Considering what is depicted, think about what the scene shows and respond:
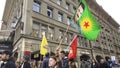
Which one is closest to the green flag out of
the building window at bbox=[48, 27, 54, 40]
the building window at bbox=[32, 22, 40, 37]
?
the building window at bbox=[32, 22, 40, 37]

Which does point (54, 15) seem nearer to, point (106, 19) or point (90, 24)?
point (90, 24)

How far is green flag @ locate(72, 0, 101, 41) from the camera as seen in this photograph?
773cm

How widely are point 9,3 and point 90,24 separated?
26.0 metres

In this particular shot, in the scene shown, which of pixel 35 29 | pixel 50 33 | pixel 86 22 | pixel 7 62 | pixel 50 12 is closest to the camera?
pixel 7 62

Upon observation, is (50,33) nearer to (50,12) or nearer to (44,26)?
(44,26)

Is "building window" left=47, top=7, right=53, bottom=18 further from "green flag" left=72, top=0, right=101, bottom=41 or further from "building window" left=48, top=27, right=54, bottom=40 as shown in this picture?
"green flag" left=72, top=0, right=101, bottom=41

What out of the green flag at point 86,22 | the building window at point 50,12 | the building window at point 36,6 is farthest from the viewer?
the building window at point 50,12

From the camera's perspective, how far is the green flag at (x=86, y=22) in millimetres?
7734

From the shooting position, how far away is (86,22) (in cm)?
808

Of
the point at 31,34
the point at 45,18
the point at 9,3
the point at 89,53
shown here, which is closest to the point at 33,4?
the point at 45,18

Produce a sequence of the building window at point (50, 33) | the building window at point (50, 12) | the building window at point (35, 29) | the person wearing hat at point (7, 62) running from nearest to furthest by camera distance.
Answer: the person wearing hat at point (7, 62)
the building window at point (35, 29)
the building window at point (50, 33)
the building window at point (50, 12)

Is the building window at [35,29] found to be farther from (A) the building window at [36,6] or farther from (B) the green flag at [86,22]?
(B) the green flag at [86,22]

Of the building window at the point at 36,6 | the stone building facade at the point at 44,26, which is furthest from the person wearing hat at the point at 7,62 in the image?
the building window at the point at 36,6

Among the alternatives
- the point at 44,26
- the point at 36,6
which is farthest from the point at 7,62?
the point at 36,6
